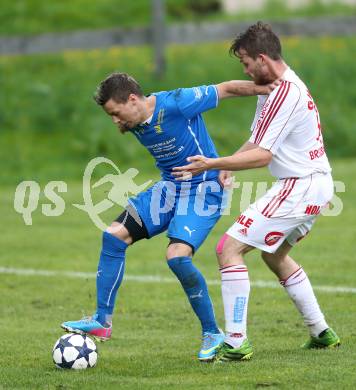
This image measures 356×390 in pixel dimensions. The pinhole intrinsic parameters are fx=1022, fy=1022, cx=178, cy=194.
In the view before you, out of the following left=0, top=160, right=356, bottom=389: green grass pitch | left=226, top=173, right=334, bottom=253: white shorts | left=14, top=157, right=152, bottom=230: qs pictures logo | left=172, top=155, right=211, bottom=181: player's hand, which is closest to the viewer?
left=0, top=160, right=356, bottom=389: green grass pitch

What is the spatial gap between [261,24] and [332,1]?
19.2m

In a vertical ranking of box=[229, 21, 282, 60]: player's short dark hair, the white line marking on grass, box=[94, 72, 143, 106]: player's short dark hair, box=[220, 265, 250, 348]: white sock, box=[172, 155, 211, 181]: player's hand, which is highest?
box=[229, 21, 282, 60]: player's short dark hair

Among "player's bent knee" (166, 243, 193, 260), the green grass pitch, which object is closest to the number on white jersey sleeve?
"player's bent knee" (166, 243, 193, 260)

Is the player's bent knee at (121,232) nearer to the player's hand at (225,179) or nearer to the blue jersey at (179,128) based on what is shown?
A: the blue jersey at (179,128)

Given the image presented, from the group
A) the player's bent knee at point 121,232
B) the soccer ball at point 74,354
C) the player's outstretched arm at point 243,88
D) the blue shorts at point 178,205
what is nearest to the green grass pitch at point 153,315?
the soccer ball at point 74,354

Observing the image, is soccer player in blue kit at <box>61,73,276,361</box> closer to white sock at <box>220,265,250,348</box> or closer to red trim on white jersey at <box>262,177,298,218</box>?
white sock at <box>220,265,250,348</box>

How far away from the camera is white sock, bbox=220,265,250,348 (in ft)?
21.9

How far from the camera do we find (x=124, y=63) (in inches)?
845

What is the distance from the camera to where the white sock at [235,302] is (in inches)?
263

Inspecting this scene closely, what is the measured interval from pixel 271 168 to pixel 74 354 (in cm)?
179

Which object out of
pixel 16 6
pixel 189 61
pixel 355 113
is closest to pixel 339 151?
pixel 355 113

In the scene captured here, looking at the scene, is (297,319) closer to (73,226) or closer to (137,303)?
(137,303)

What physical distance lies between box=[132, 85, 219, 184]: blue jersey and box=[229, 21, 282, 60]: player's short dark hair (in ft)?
2.18

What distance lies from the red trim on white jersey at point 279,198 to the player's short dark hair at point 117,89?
1201 millimetres
